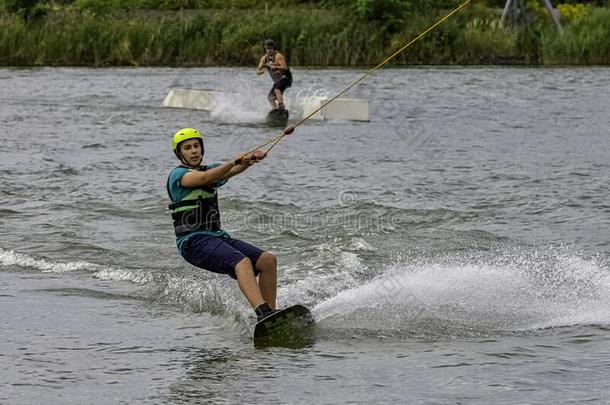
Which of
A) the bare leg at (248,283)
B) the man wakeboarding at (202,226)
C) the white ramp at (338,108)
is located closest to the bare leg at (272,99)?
the white ramp at (338,108)

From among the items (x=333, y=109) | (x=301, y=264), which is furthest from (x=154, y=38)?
(x=301, y=264)

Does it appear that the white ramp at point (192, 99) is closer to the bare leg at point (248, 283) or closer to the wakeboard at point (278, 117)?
the wakeboard at point (278, 117)

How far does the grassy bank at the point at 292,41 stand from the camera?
42.9 meters

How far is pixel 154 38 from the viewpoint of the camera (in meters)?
44.0

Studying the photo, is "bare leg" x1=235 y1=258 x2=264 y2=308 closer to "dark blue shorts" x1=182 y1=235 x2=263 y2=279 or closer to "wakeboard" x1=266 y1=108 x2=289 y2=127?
"dark blue shorts" x1=182 y1=235 x2=263 y2=279

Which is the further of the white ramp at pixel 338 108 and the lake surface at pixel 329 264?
the white ramp at pixel 338 108

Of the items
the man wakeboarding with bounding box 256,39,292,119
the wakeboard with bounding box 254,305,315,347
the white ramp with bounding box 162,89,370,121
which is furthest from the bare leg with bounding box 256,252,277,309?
the white ramp with bounding box 162,89,370,121

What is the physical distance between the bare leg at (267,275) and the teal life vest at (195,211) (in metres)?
0.46

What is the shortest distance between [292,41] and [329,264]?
32.1 metres

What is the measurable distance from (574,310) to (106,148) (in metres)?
13.5

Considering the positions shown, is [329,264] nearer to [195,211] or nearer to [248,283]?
[195,211]

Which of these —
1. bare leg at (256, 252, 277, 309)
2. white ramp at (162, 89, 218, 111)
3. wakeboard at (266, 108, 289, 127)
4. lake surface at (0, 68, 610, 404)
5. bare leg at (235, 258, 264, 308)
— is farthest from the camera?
white ramp at (162, 89, 218, 111)

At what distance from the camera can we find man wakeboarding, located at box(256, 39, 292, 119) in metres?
24.6

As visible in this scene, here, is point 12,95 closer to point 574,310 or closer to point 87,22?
point 87,22
